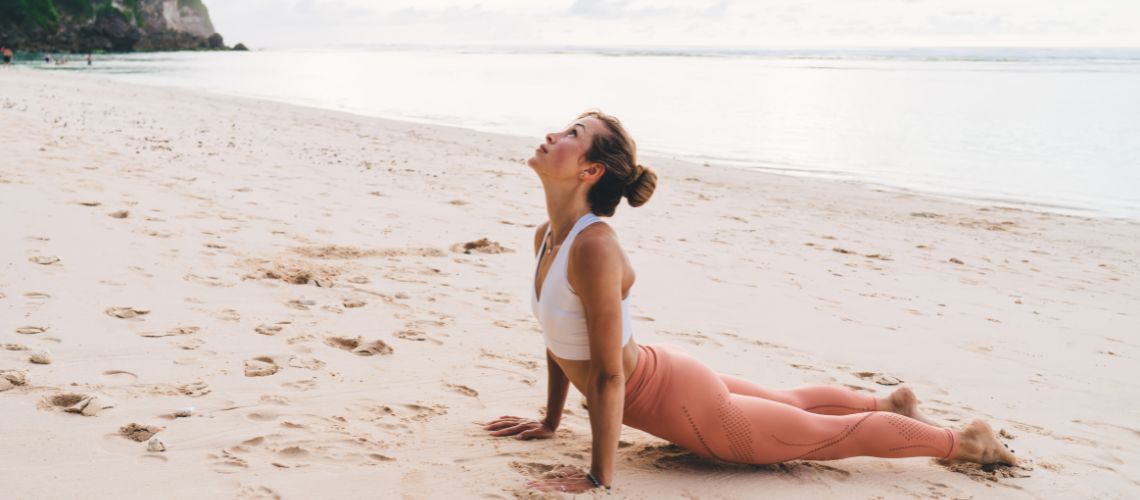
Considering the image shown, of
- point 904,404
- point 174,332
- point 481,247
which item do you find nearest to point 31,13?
point 481,247

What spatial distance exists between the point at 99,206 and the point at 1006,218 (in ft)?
32.8

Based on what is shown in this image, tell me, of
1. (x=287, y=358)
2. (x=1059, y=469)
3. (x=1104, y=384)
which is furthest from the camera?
(x=1104, y=384)

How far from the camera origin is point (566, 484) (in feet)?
8.68

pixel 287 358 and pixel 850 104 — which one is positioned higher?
pixel 850 104

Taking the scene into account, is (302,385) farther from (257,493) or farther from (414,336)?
(257,493)

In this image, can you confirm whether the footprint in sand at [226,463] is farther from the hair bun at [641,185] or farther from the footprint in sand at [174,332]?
the hair bun at [641,185]

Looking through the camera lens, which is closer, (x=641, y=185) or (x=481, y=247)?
(x=641, y=185)

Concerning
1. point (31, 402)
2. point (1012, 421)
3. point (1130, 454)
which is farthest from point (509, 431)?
point (1130, 454)

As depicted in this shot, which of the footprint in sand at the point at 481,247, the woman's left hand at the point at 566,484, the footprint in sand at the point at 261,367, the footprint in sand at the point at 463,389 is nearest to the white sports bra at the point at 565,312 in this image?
the woman's left hand at the point at 566,484

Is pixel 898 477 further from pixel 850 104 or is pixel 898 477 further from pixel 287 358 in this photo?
pixel 850 104

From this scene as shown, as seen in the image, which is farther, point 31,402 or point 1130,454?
point 1130,454

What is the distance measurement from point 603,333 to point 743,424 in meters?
0.69

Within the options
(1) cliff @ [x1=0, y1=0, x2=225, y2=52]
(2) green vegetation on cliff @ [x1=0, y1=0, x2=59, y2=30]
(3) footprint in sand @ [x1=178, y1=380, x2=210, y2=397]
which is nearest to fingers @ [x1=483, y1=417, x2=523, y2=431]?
(3) footprint in sand @ [x1=178, y1=380, x2=210, y2=397]

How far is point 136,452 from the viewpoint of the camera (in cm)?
269
